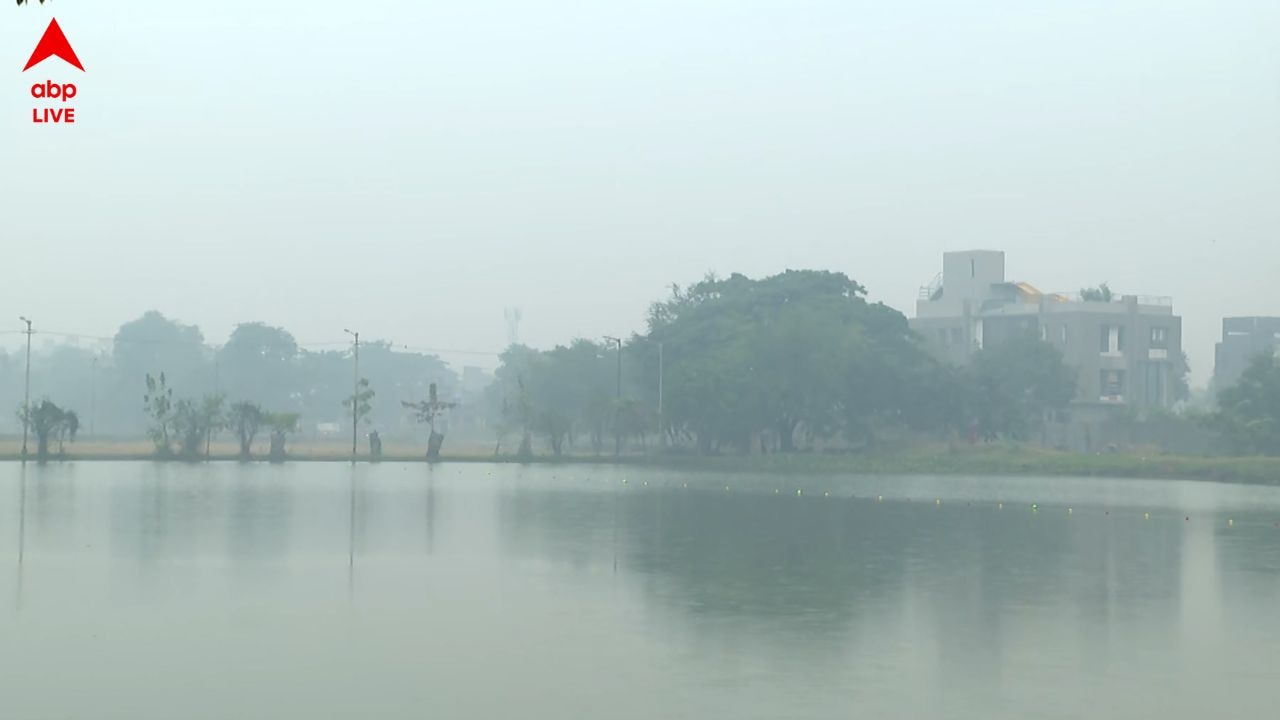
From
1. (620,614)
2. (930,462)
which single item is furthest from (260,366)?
(620,614)

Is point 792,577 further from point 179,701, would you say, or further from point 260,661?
point 179,701

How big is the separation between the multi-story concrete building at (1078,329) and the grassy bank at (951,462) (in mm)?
28222

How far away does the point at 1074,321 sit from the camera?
379 feet

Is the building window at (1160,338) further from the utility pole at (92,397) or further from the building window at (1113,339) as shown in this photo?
the utility pole at (92,397)

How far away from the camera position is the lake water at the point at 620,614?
1274 centimetres

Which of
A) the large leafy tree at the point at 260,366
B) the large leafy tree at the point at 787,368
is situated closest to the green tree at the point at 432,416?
the large leafy tree at the point at 787,368

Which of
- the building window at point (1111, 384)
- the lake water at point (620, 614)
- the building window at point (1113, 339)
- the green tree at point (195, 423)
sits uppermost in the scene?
the building window at point (1113, 339)

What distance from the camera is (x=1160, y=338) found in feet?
392

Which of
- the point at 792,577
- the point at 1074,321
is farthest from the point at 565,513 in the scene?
the point at 1074,321

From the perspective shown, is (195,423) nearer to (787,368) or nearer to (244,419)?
(244,419)

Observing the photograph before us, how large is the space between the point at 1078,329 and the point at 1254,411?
34384mm

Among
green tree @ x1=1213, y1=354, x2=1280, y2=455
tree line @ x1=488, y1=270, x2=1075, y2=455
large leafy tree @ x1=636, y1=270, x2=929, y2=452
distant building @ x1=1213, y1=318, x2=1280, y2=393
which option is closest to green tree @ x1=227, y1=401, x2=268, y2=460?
tree line @ x1=488, y1=270, x2=1075, y2=455

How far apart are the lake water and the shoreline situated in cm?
3512

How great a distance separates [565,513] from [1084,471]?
43.4 meters
